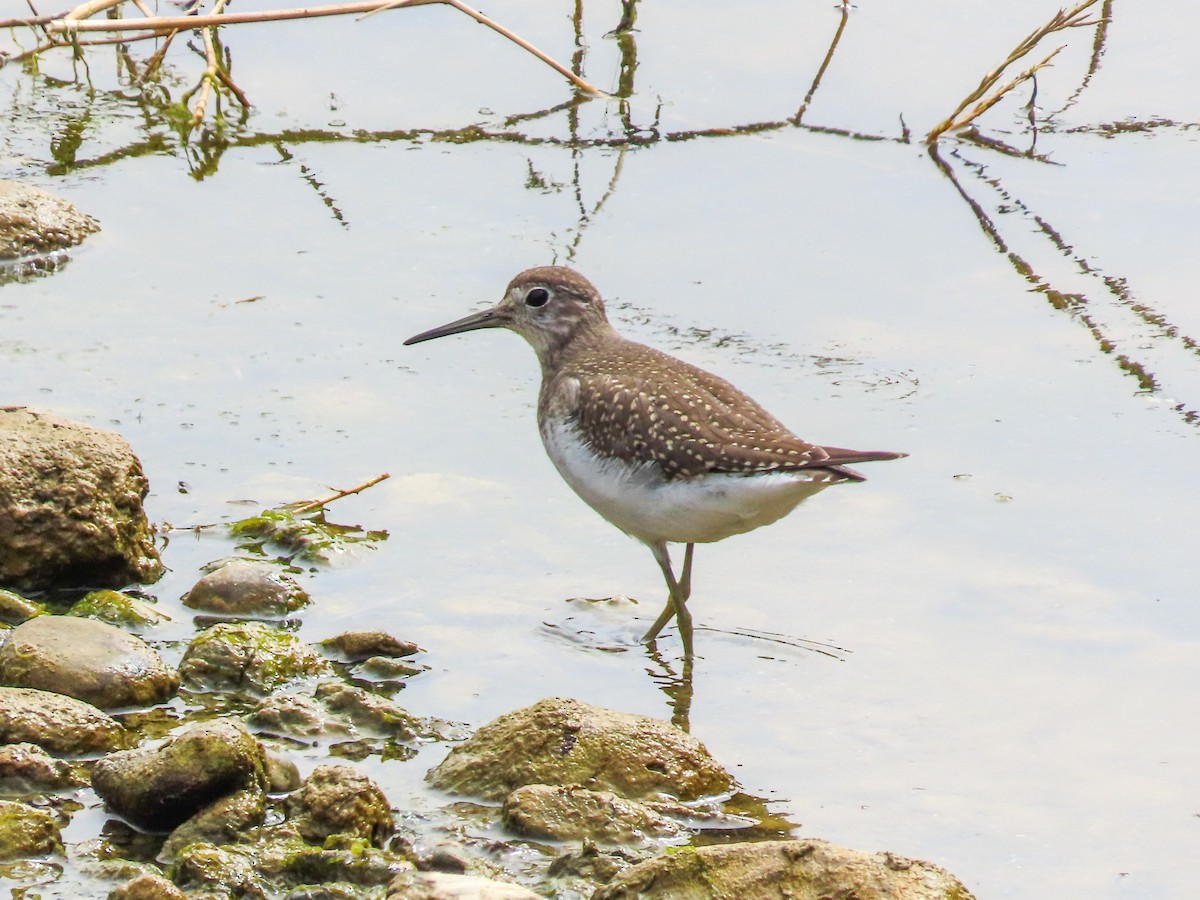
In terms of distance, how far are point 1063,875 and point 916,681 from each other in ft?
3.63

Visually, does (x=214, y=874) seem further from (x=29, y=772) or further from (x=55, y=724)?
(x=55, y=724)

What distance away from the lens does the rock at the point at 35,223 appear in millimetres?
8117

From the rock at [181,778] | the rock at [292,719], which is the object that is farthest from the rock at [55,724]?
the rock at [292,719]

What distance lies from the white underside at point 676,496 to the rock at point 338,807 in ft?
5.85

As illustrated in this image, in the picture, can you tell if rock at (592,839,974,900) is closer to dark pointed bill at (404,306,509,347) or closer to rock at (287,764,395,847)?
rock at (287,764,395,847)

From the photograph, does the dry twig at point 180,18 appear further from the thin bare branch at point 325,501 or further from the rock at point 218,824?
the rock at point 218,824

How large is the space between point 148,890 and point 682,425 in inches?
105

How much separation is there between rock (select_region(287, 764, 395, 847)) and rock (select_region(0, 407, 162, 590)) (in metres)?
1.61

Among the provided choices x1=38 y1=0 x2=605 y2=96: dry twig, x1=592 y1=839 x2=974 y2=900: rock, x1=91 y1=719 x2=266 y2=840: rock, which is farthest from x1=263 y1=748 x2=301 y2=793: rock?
x1=38 y1=0 x2=605 y2=96: dry twig

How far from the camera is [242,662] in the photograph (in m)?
5.20

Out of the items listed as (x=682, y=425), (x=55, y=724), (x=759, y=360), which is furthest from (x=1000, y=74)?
(x=55, y=724)

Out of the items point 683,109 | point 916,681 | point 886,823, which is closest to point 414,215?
point 683,109

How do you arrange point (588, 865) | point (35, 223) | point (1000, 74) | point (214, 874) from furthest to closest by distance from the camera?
point (1000, 74), point (35, 223), point (588, 865), point (214, 874)

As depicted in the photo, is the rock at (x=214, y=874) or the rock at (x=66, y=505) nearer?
the rock at (x=214, y=874)
